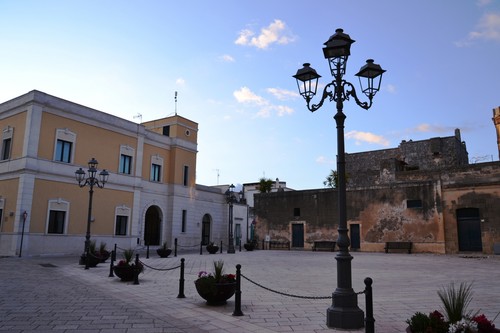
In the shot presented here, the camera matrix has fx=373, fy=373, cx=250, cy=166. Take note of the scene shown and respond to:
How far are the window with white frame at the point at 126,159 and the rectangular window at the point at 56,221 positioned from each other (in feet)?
18.8

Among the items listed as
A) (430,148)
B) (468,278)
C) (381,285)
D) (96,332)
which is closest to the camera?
(96,332)

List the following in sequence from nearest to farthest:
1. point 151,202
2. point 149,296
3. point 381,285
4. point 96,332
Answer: point 96,332
point 149,296
point 381,285
point 151,202

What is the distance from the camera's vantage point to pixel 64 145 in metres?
24.8

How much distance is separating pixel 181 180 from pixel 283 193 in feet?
31.5

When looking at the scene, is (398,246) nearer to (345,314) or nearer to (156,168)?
(156,168)

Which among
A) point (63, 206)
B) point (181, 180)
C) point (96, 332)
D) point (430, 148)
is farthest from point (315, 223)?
point (96, 332)

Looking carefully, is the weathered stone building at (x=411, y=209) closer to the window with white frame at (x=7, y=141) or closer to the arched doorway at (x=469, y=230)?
the arched doorway at (x=469, y=230)

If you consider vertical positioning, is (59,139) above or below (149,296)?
above

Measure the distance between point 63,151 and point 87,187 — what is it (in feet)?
9.36

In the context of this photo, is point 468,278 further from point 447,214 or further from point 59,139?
point 59,139

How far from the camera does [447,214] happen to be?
2559 cm

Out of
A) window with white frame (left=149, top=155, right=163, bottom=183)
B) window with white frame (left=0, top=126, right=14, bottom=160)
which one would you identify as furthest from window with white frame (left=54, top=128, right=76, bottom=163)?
window with white frame (left=149, top=155, right=163, bottom=183)

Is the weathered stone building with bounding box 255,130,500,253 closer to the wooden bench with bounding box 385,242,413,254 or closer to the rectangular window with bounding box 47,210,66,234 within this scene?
the wooden bench with bounding box 385,242,413,254

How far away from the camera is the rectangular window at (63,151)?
24.3 m
